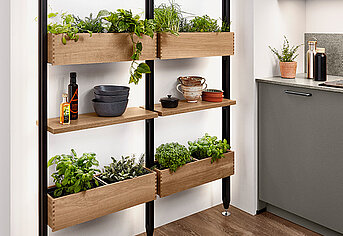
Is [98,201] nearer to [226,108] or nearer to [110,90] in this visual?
[110,90]

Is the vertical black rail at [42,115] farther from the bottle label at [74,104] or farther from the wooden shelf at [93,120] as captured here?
the bottle label at [74,104]

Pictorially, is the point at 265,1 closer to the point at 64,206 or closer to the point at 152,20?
the point at 152,20

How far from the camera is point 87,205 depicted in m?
1.94

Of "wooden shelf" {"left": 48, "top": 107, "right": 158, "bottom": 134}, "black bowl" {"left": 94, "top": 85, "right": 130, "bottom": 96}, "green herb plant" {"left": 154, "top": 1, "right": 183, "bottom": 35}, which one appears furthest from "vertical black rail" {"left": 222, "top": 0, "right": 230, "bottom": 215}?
"black bowl" {"left": 94, "top": 85, "right": 130, "bottom": 96}

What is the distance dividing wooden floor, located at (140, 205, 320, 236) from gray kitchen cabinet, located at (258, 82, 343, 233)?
113 mm

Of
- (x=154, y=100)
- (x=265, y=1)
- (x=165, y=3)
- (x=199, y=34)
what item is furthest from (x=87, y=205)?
(x=265, y=1)

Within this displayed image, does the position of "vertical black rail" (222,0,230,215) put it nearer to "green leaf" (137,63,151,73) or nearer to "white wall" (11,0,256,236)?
"white wall" (11,0,256,236)

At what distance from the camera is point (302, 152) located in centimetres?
239

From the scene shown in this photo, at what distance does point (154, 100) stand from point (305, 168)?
107cm

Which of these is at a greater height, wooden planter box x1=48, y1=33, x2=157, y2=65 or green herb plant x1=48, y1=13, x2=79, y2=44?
green herb plant x1=48, y1=13, x2=79, y2=44

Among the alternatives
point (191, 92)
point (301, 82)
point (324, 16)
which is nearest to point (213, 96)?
point (191, 92)

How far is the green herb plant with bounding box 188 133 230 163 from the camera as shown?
8.11 ft

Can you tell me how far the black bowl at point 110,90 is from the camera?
198 centimetres

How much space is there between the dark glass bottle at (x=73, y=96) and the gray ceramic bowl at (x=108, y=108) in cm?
10
